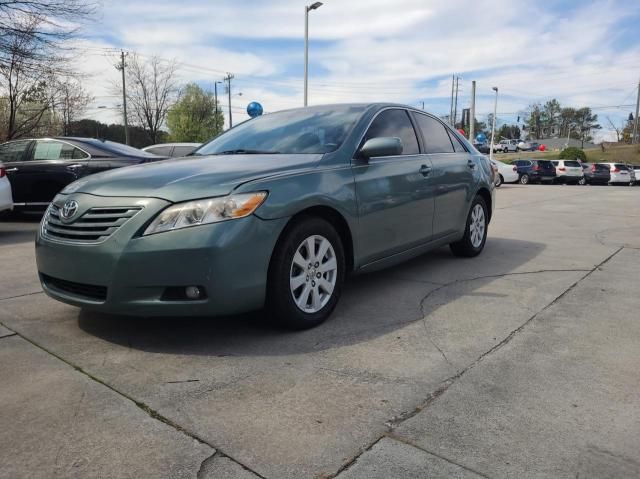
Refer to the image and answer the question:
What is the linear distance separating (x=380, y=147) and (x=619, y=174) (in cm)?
3440

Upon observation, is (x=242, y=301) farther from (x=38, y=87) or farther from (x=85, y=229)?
(x=38, y=87)

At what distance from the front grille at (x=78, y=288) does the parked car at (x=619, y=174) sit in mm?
35597

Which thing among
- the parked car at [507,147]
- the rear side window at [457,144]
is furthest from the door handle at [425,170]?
the parked car at [507,147]

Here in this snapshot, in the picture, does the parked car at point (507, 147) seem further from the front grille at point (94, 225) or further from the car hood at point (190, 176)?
the front grille at point (94, 225)

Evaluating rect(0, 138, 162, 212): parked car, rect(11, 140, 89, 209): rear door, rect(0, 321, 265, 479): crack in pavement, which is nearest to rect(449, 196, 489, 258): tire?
rect(0, 321, 265, 479): crack in pavement

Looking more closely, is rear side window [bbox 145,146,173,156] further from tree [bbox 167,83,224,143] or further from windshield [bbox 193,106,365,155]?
tree [bbox 167,83,224,143]

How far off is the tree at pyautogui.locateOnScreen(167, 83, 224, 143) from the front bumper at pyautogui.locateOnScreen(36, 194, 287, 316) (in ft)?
161

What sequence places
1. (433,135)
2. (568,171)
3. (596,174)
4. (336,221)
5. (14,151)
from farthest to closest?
(596,174) → (568,171) → (14,151) → (433,135) → (336,221)

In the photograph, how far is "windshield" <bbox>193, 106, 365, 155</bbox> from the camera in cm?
405

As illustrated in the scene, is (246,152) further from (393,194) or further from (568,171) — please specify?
(568,171)

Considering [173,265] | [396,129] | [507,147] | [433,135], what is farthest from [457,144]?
[507,147]

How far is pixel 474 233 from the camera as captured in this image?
586cm

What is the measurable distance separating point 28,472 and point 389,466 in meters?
1.34

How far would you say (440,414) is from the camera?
7.95 feet
